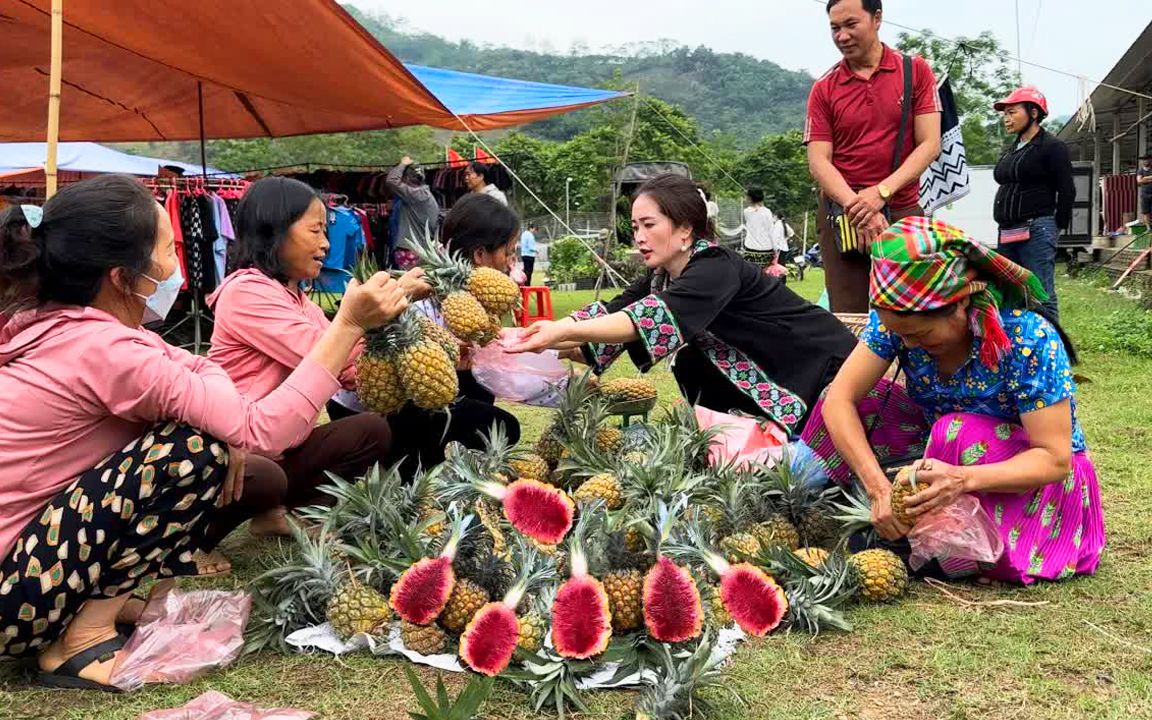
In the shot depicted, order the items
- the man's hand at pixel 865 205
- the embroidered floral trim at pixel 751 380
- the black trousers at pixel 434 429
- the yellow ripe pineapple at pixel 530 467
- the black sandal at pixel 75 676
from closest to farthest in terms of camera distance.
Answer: the black sandal at pixel 75 676
the yellow ripe pineapple at pixel 530 467
the embroidered floral trim at pixel 751 380
the black trousers at pixel 434 429
the man's hand at pixel 865 205

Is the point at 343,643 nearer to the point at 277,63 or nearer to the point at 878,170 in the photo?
the point at 878,170

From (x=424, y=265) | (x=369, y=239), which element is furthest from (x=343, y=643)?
(x=369, y=239)

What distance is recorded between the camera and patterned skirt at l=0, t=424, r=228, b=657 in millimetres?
2092

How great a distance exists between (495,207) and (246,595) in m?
1.70

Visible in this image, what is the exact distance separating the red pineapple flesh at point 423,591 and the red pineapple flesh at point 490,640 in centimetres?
12

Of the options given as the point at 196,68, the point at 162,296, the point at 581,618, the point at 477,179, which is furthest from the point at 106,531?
the point at 477,179

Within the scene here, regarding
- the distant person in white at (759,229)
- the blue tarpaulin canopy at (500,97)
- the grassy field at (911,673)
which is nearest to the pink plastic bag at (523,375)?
the grassy field at (911,673)

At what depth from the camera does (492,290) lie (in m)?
3.00

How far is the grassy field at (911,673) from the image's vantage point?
2053mm

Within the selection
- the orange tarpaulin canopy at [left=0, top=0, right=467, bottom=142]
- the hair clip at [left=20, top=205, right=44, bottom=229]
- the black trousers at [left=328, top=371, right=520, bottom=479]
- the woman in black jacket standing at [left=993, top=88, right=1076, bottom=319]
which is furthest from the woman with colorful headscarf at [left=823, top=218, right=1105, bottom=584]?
the orange tarpaulin canopy at [left=0, top=0, right=467, bottom=142]

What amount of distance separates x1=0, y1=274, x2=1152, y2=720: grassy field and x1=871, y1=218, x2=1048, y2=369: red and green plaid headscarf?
0.72 m

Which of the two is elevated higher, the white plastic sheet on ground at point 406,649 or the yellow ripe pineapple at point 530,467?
the yellow ripe pineapple at point 530,467

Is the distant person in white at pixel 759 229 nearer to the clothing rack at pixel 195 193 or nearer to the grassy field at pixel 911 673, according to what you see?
the clothing rack at pixel 195 193

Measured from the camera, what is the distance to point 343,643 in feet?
7.86
